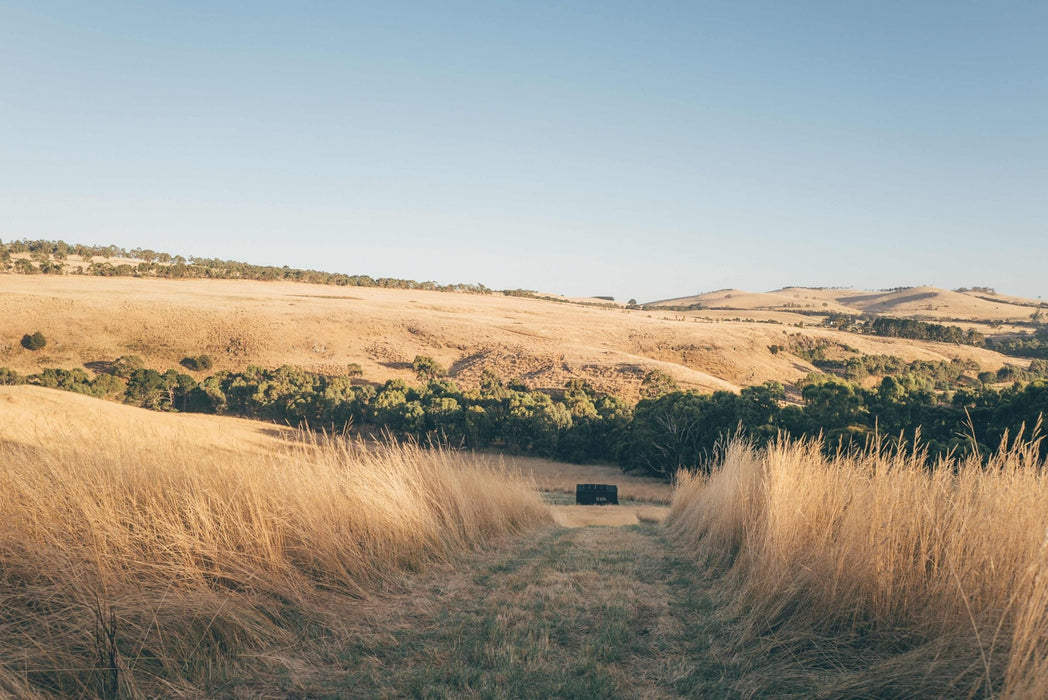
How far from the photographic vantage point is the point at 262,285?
113875mm

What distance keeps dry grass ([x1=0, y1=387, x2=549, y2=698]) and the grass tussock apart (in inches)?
0.5

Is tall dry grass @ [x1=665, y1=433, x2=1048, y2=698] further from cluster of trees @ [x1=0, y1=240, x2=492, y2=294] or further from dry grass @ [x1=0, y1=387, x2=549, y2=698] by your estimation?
cluster of trees @ [x1=0, y1=240, x2=492, y2=294]

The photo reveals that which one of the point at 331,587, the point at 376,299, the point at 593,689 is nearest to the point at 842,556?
the point at 593,689

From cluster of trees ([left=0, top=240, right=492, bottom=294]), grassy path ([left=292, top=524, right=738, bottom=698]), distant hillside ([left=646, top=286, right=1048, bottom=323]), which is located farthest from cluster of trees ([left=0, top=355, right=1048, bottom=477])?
distant hillside ([left=646, top=286, right=1048, bottom=323])

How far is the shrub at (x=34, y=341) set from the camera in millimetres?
64812

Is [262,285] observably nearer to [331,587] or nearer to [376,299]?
[376,299]

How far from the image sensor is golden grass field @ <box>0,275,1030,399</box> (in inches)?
2682

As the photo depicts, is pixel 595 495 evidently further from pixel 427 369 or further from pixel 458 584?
pixel 427 369

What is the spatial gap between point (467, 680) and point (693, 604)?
2.60 metres

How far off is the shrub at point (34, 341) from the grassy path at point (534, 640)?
79307 millimetres

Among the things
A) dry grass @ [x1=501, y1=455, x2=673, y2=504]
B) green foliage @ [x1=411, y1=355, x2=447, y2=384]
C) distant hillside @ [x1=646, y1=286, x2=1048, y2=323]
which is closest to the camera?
dry grass @ [x1=501, y1=455, x2=673, y2=504]

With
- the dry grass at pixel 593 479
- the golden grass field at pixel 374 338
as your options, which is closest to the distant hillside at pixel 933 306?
the golden grass field at pixel 374 338

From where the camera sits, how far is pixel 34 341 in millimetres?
65000

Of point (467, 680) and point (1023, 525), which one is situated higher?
point (1023, 525)
